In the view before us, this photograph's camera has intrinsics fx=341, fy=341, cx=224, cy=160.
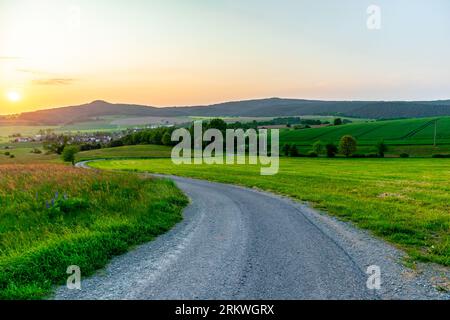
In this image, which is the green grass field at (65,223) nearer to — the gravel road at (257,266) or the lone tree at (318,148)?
the gravel road at (257,266)

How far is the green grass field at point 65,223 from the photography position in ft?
25.1

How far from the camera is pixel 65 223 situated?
11516 millimetres

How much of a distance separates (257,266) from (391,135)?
121 metres

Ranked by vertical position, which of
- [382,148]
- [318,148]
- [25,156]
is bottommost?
[25,156]

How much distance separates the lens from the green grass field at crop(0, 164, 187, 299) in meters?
7.64

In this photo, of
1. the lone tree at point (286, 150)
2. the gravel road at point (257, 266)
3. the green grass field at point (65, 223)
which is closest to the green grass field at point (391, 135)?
the lone tree at point (286, 150)

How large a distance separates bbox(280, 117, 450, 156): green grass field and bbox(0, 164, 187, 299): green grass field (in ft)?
276

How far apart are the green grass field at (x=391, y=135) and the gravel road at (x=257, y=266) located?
83545mm

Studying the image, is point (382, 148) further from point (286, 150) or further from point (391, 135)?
point (391, 135)

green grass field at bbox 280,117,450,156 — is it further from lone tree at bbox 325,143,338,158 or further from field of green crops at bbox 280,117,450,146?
lone tree at bbox 325,143,338,158

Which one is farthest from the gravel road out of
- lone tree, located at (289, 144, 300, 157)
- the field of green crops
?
the field of green crops

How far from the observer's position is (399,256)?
9.27 m

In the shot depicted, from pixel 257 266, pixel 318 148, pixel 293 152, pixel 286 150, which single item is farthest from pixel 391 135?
pixel 257 266

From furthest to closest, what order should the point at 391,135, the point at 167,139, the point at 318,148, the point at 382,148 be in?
the point at 167,139
the point at 391,135
the point at 318,148
the point at 382,148
